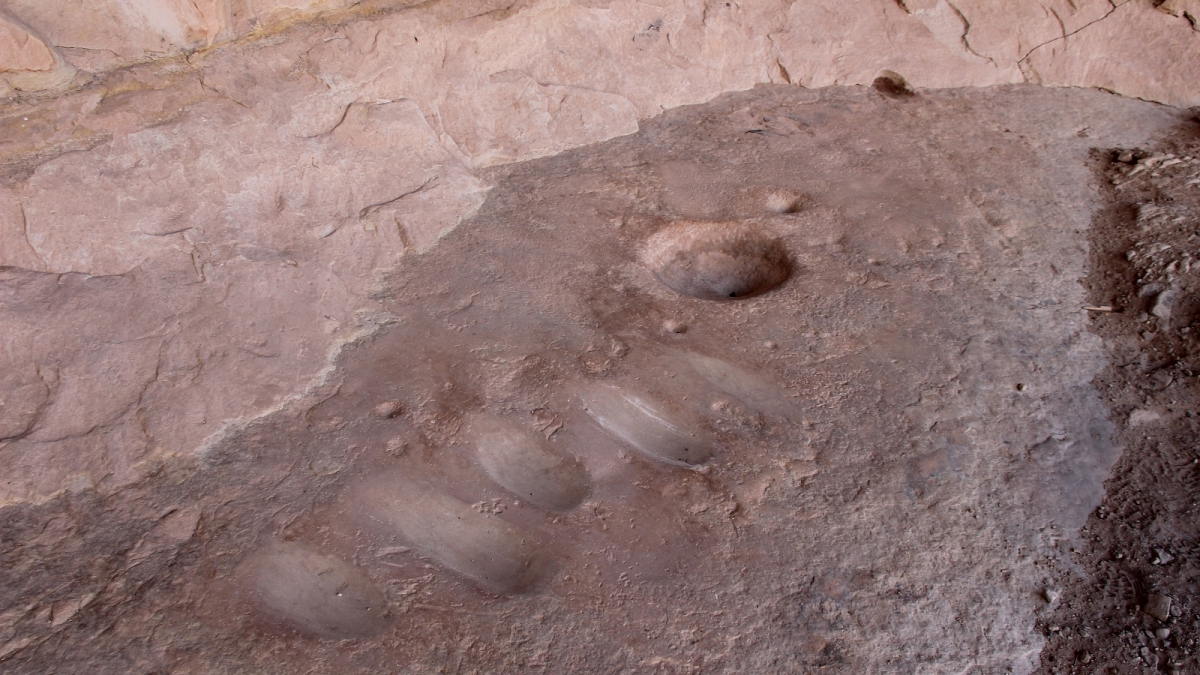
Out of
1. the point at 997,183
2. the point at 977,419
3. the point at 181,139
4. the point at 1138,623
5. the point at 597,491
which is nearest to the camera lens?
the point at 1138,623

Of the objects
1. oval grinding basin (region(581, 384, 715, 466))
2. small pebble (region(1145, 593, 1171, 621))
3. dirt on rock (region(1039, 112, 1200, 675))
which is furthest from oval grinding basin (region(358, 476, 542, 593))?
small pebble (region(1145, 593, 1171, 621))

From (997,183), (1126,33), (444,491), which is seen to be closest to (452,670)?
(444,491)

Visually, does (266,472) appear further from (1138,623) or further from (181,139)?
(1138,623)

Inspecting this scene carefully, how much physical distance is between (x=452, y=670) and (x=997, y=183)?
2937 millimetres

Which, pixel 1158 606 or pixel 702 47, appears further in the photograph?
pixel 702 47

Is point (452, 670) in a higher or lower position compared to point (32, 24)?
lower

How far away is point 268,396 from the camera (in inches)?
105

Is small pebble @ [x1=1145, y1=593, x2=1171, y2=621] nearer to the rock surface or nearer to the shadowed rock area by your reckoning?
the shadowed rock area

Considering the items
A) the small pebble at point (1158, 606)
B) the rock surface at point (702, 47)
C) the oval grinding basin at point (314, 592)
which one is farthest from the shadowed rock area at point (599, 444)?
the rock surface at point (702, 47)

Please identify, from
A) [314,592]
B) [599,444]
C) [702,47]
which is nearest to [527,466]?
[599,444]

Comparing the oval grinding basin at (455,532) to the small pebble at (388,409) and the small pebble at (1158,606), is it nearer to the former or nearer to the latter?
the small pebble at (388,409)

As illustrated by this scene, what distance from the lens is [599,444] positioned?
253cm

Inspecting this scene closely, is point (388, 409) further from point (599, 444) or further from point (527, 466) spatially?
point (599, 444)

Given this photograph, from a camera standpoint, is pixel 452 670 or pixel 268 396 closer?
pixel 452 670
